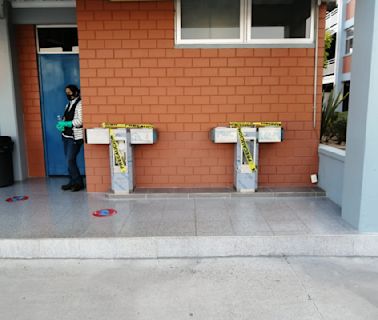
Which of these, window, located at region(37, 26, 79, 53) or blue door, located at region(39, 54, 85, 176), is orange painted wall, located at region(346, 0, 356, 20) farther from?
blue door, located at region(39, 54, 85, 176)

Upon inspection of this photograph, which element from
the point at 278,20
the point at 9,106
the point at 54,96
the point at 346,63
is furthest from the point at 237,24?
the point at 346,63

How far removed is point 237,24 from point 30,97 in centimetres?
398

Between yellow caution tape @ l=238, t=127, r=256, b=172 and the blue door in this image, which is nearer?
yellow caution tape @ l=238, t=127, r=256, b=172

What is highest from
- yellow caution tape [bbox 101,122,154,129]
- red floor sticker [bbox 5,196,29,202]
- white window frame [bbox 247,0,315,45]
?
white window frame [bbox 247,0,315,45]

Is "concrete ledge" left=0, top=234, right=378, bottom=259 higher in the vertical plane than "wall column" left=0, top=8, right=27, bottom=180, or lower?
lower

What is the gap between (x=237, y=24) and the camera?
5.18m

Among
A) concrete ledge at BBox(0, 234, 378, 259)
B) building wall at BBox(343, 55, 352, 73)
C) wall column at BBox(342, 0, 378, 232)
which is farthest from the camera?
building wall at BBox(343, 55, 352, 73)

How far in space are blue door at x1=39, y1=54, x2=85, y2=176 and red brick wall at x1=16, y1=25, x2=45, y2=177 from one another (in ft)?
0.35

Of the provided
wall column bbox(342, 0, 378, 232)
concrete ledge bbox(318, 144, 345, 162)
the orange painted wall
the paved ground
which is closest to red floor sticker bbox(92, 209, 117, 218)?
the paved ground

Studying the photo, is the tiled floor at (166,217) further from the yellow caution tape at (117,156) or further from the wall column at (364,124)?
the yellow caution tape at (117,156)

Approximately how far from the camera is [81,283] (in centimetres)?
310

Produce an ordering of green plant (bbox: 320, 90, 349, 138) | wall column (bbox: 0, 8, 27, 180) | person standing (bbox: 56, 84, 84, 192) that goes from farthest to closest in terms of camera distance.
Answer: green plant (bbox: 320, 90, 349, 138) → wall column (bbox: 0, 8, 27, 180) → person standing (bbox: 56, 84, 84, 192)

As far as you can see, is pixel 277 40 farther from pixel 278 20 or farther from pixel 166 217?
pixel 166 217

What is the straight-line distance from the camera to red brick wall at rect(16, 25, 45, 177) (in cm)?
617
